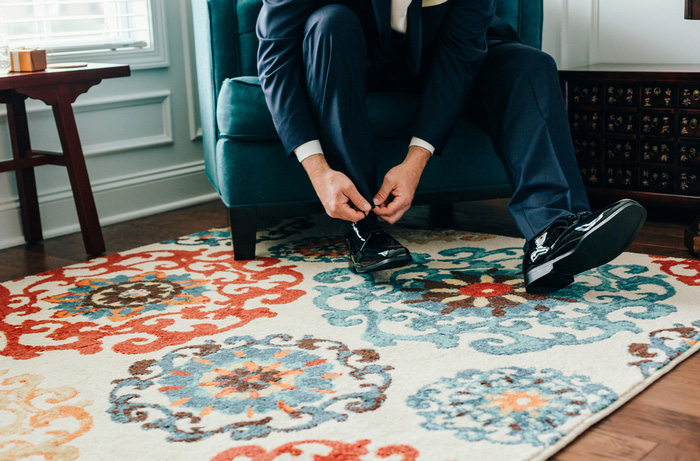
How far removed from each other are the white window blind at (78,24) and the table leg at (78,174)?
410mm

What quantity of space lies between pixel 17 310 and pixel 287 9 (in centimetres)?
82

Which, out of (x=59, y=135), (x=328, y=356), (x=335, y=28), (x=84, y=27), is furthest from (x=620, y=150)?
(x=84, y=27)

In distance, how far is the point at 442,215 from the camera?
220 cm

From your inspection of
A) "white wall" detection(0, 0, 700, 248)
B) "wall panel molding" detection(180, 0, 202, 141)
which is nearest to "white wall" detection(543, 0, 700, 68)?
"white wall" detection(0, 0, 700, 248)

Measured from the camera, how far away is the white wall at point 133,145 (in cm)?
219

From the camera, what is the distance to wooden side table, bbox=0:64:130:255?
1.83 metres

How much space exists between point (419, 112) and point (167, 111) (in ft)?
4.19

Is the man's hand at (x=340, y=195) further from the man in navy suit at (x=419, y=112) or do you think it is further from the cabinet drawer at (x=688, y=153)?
the cabinet drawer at (x=688, y=153)

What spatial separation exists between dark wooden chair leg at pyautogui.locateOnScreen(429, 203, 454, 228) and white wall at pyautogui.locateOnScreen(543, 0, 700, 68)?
2.89 ft

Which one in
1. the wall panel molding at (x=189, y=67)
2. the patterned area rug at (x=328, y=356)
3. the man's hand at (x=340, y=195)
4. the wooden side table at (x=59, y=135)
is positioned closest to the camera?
the patterned area rug at (x=328, y=356)

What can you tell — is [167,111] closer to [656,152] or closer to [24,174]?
[24,174]

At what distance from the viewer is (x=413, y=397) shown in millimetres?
999

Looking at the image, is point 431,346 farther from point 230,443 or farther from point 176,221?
point 176,221

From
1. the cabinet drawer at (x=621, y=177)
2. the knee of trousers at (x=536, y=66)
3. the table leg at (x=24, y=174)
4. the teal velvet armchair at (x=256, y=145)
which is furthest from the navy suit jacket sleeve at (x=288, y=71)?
the cabinet drawer at (x=621, y=177)
